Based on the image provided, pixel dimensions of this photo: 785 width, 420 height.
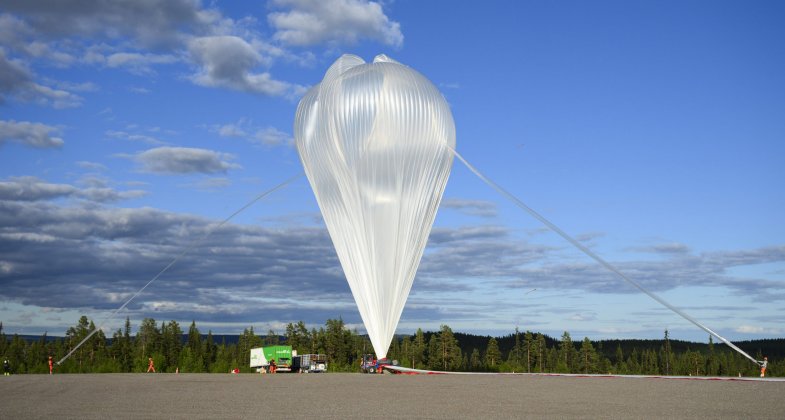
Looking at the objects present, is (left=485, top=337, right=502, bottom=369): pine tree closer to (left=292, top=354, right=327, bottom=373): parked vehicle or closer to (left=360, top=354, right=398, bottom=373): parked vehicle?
(left=292, top=354, right=327, bottom=373): parked vehicle

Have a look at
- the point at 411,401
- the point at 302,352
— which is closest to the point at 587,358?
the point at 302,352

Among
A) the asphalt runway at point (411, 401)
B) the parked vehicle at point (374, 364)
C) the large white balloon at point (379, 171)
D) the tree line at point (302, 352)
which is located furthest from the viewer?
the tree line at point (302, 352)

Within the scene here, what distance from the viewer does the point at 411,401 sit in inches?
838

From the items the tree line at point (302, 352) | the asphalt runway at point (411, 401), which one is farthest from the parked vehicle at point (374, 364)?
the tree line at point (302, 352)

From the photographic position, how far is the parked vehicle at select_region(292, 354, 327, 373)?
7106cm

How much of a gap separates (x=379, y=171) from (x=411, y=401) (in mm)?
13398

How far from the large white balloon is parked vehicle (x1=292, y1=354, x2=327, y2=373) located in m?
38.2

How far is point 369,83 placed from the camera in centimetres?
3216

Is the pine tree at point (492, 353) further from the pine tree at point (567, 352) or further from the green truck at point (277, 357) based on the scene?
the green truck at point (277, 357)

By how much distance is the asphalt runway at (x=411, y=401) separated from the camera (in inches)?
694

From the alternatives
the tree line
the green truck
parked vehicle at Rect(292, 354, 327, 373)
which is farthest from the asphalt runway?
the tree line

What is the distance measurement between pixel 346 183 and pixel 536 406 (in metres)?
16.1

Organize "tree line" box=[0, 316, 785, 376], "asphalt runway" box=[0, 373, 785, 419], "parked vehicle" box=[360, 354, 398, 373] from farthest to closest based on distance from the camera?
"tree line" box=[0, 316, 785, 376], "parked vehicle" box=[360, 354, 398, 373], "asphalt runway" box=[0, 373, 785, 419]

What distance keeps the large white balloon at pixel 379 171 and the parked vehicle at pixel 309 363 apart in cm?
3820
